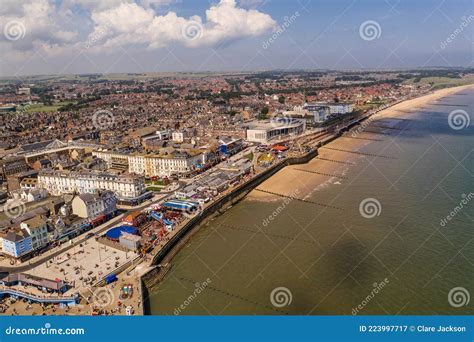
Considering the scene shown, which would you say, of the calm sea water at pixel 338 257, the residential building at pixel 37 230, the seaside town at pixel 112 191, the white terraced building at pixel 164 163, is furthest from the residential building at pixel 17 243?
the white terraced building at pixel 164 163

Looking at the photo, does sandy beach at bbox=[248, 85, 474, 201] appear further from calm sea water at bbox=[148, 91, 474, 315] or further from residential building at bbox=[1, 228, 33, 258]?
residential building at bbox=[1, 228, 33, 258]

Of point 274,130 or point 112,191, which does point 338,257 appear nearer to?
point 112,191

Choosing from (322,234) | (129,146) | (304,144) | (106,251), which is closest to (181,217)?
(106,251)

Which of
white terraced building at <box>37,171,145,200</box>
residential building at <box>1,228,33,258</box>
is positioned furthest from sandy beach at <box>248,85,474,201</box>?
residential building at <box>1,228,33,258</box>

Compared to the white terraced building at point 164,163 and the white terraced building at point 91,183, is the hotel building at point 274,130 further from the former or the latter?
the white terraced building at point 91,183

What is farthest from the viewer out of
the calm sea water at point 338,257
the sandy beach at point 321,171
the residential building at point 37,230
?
the sandy beach at point 321,171

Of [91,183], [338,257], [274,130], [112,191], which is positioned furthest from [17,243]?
[274,130]
